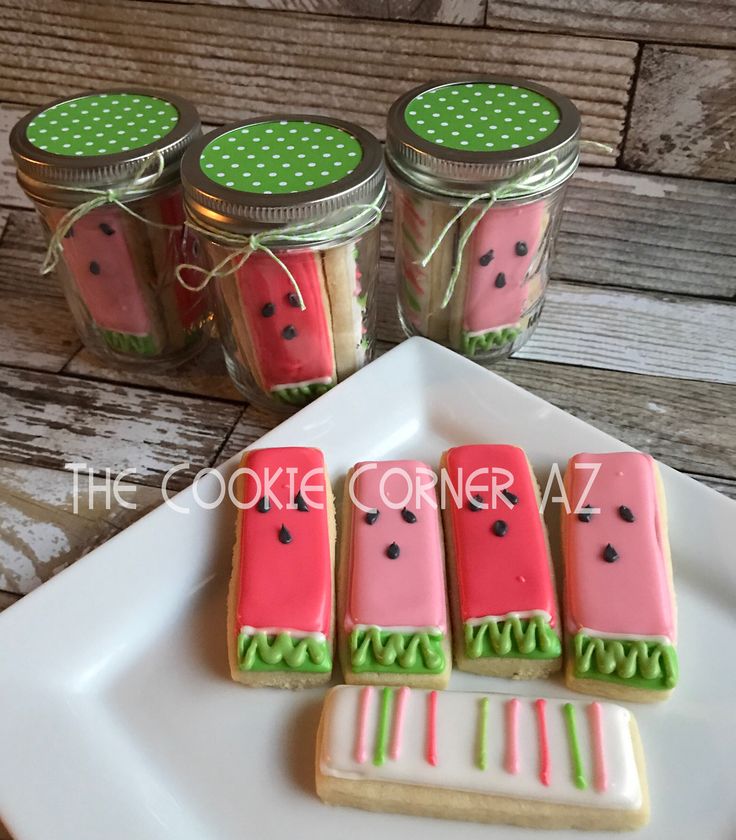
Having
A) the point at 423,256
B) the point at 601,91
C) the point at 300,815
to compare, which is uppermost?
→ the point at 601,91

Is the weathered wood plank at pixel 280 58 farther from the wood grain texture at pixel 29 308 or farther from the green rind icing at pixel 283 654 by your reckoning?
the green rind icing at pixel 283 654

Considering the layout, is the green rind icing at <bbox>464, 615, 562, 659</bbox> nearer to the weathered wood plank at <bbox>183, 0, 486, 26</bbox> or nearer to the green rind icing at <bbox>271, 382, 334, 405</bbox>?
the green rind icing at <bbox>271, 382, 334, 405</bbox>

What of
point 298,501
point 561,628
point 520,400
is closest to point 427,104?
point 520,400

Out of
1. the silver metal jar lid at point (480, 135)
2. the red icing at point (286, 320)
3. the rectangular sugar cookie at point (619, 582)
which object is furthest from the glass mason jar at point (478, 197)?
the rectangular sugar cookie at point (619, 582)

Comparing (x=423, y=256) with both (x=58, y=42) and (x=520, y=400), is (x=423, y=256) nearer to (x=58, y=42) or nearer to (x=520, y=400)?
(x=520, y=400)

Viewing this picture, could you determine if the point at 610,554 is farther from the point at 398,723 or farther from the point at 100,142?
the point at 100,142

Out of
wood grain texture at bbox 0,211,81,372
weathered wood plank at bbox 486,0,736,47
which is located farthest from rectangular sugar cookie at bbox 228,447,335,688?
weathered wood plank at bbox 486,0,736,47

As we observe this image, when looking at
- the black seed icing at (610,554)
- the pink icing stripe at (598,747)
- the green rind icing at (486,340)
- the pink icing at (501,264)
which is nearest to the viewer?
the pink icing stripe at (598,747)
